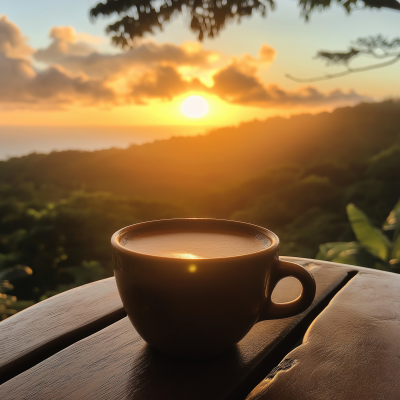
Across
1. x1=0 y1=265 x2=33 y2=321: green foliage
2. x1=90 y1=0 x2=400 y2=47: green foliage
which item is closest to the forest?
x1=0 y1=265 x2=33 y2=321: green foliage

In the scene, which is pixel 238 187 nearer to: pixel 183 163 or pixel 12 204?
pixel 183 163

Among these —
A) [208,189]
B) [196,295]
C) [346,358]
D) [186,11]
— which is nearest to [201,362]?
[196,295]

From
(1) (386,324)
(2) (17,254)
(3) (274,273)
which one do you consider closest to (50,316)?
(3) (274,273)

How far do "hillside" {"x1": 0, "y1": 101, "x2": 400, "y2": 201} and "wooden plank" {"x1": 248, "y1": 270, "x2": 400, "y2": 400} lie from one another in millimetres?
6691

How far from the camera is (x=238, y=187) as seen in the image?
26.2ft

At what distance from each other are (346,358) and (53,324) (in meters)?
0.59

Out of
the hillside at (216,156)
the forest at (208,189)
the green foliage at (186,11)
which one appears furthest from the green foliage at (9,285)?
the hillside at (216,156)

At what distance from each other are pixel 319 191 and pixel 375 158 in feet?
5.17

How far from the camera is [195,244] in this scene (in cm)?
69

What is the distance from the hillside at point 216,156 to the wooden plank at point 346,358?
22.0 feet

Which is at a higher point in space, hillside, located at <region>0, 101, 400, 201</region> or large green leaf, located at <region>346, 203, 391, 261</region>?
hillside, located at <region>0, 101, 400, 201</region>

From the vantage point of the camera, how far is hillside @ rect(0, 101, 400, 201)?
789 cm

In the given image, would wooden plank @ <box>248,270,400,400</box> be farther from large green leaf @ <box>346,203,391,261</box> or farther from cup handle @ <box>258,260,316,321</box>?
large green leaf @ <box>346,203,391,261</box>

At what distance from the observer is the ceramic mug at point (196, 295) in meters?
0.50
